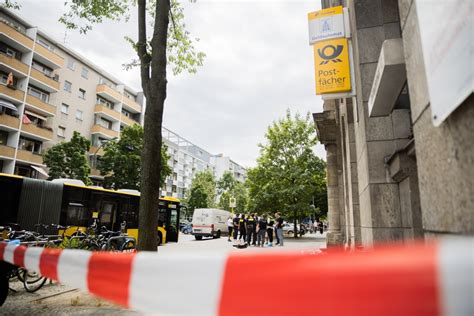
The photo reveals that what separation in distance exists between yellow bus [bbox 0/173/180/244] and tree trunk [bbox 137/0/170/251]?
8425mm

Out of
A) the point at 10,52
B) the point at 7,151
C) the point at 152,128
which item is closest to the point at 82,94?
the point at 10,52

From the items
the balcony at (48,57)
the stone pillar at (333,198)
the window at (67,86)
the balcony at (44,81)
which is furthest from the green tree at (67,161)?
the stone pillar at (333,198)

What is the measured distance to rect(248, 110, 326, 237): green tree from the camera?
91.4 feet

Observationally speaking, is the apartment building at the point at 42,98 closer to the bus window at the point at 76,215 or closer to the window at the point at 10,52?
the window at the point at 10,52

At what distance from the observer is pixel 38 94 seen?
3409cm

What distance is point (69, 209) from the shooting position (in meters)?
14.2

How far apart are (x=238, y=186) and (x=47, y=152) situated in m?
48.7

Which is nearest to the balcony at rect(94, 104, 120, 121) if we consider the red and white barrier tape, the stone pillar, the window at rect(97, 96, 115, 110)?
the window at rect(97, 96, 115, 110)

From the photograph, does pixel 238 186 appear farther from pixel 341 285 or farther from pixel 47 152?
pixel 341 285

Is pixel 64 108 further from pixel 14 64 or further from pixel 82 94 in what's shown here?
pixel 14 64

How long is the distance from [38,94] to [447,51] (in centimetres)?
4035

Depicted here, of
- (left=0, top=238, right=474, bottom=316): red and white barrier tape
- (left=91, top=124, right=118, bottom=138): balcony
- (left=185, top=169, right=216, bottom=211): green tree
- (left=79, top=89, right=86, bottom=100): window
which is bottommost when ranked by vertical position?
(left=0, top=238, right=474, bottom=316): red and white barrier tape

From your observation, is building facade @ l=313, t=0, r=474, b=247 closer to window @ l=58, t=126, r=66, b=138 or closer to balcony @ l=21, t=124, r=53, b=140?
balcony @ l=21, t=124, r=53, b=140

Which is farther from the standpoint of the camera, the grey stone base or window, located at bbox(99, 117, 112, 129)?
window, located at bbox(99, 117, 112, 129)
